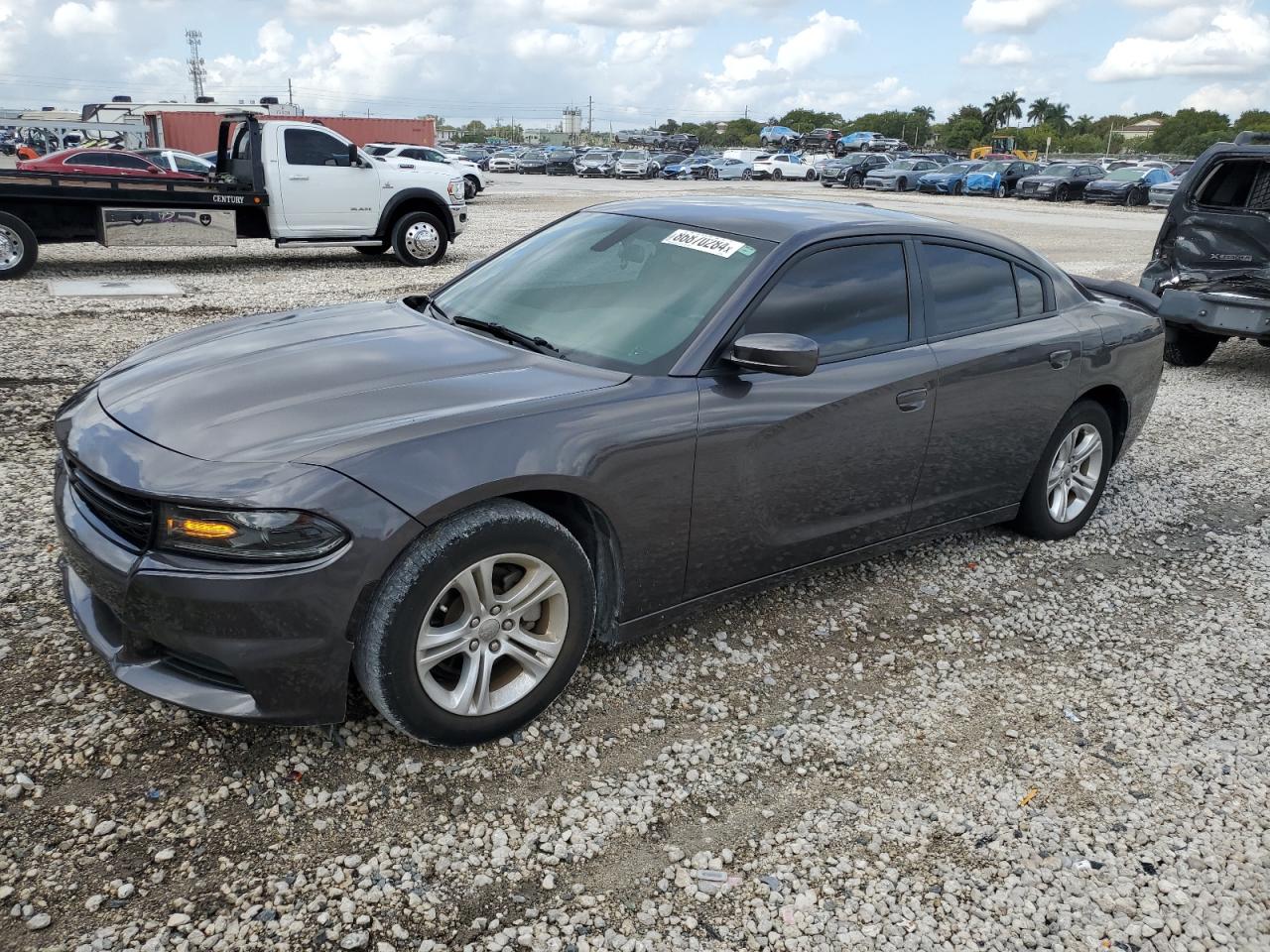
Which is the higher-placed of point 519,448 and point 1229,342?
point 519,448

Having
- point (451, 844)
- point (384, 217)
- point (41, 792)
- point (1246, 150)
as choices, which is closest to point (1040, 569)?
point (451, 844)

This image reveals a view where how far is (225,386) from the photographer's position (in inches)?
120

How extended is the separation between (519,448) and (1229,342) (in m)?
10.7

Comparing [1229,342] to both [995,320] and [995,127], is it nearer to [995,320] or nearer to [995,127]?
[995,320]

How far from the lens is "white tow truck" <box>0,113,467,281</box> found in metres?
11.1

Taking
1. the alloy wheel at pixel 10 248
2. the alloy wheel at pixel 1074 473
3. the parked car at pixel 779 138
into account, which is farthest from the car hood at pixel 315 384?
the parked car at pixel 779 138

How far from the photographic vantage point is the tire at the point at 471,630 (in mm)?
2662

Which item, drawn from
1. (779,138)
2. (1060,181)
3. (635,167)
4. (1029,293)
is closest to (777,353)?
(1029,293)

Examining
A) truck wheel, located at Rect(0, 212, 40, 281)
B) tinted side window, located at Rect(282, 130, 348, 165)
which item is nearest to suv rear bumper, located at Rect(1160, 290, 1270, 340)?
tinted side window, located at Rect(282, 130, 348, 165)

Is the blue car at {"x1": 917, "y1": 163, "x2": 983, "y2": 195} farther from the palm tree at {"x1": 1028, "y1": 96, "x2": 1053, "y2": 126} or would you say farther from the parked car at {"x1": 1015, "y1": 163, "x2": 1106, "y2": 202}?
the palm tree at {"x1": 1028, "y1": 96, "x2": 1053, "y2": 126}

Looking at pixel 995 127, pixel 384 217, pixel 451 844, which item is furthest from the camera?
pixel 995 127

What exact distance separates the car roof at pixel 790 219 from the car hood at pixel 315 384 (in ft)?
3.11

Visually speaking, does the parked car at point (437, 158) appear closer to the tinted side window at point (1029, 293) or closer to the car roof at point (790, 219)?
the car roof at point (790, 219)

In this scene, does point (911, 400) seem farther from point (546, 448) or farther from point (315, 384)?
point (315, 384)
